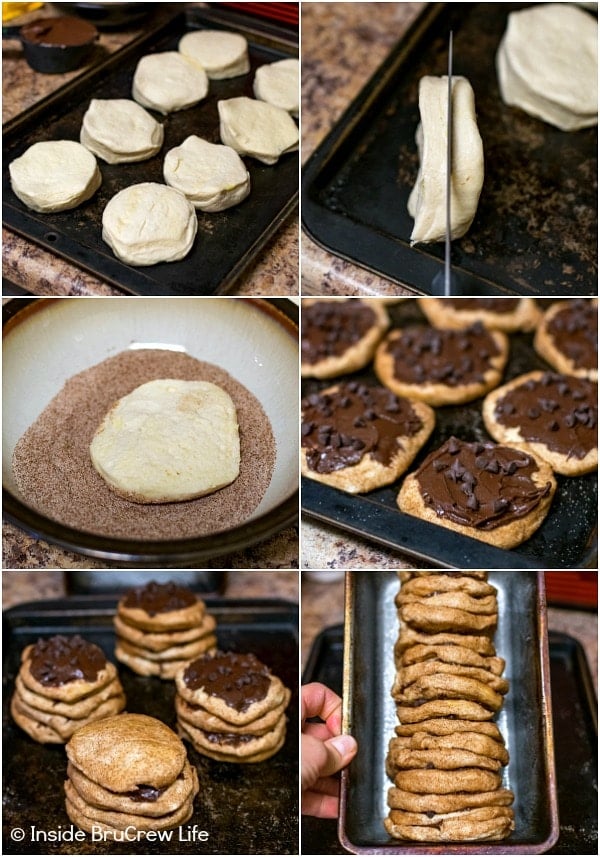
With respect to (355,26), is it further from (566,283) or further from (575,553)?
(575,553)

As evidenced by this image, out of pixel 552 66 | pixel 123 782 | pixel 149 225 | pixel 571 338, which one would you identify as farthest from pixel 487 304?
pixel 123 782

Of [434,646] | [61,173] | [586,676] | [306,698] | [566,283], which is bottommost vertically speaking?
[586,676]

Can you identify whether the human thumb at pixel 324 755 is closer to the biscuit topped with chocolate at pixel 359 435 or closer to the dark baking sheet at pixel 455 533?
the dark baking sheet at pixel 455 533

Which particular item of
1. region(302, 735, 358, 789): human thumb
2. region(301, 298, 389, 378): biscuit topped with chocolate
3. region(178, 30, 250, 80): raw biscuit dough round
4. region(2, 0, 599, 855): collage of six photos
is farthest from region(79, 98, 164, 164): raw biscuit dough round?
region(302, 735, 358, 789): human thumb

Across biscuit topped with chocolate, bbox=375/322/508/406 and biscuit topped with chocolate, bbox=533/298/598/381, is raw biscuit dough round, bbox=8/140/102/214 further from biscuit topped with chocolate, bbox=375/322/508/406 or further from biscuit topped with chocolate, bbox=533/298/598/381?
biscuit topped with chocolate, bbox=533/298/598/381

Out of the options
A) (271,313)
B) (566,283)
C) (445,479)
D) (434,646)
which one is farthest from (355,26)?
(434,646)

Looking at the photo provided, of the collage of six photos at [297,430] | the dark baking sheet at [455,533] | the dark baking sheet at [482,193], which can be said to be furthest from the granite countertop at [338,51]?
the dark baking sheet at [455,533]
